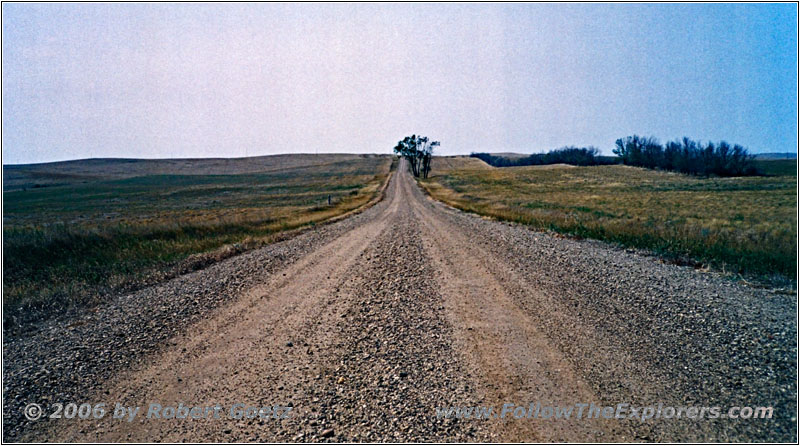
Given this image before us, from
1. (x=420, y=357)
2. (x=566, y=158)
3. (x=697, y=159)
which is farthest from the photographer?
(x=566, y=158)

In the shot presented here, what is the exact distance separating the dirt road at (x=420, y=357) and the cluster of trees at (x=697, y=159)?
303ft

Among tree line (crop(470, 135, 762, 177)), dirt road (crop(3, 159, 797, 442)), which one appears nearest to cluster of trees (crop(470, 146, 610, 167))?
tree line (crop(470, 135, 762, 177))

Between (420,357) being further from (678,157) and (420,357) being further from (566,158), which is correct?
(566,158)

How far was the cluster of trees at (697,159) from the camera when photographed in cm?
7944

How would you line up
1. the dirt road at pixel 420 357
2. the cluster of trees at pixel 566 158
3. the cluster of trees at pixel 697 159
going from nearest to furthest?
the dirt road at pixel 420 357, the cluster of trees at pixel 697 159, the cluster of trees at pixel 566 158

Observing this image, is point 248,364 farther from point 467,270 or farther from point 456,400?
point 467,270

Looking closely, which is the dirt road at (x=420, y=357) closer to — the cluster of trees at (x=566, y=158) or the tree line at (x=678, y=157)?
the tree line at (x=678, y=157)

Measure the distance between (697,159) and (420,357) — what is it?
100728mm

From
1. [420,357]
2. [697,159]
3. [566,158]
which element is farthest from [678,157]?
[420,357]

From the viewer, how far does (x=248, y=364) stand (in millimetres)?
4805

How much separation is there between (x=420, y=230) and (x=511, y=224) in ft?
17.5

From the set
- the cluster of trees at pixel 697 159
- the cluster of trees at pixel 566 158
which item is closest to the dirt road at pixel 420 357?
the cluster of trees at pixel 697 159

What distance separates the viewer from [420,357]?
483 centimetres

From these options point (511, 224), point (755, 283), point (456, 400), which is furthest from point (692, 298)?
point (511, 224)
